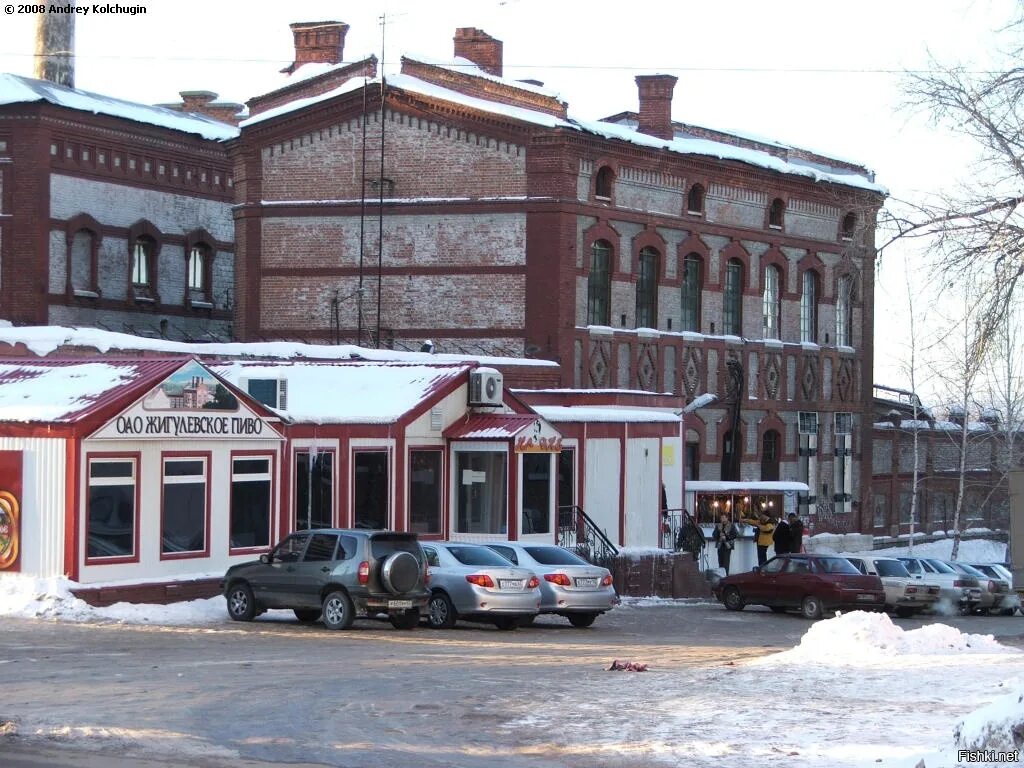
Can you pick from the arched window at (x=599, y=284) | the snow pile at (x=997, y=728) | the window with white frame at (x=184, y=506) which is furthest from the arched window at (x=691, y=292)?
the snow pile at (x=997, y=728)

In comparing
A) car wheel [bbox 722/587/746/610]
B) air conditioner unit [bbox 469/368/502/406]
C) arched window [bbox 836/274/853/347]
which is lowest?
car wheel [bbox 722/587/746/610]

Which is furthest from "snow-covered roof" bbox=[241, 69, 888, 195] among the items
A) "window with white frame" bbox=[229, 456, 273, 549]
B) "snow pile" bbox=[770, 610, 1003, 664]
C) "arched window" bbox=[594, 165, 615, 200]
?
"snow pile" bbox=[770, 610, 1003, 664]

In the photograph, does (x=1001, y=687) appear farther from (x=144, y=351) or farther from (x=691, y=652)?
(x=144, y=351)

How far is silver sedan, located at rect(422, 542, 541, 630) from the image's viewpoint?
27.3m

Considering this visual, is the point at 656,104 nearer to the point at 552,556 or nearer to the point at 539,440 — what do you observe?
the point at 539,440

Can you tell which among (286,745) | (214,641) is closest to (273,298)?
(214,641)

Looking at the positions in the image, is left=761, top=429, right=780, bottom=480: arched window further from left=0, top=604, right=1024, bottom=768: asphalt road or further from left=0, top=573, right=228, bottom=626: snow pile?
left=0, top=573, right=228, bottom=626: snow pile

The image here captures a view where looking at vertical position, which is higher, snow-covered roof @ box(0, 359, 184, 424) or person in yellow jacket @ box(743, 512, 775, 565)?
snow-covered roof @ box(0, 359, 184, 424)

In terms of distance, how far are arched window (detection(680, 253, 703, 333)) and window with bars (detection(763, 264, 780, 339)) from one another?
3.44 metres

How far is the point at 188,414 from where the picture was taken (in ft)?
96.3

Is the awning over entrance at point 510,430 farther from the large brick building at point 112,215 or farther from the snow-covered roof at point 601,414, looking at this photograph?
the large brick building at point 112,215

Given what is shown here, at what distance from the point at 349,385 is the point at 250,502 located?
535cm

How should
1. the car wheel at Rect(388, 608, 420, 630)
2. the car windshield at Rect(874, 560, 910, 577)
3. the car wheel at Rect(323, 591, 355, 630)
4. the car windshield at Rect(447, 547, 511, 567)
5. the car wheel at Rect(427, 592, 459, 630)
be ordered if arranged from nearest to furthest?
the car wheel at Rect(323, 591, 355, 630) < the car wheel at Rect(388, 608, 420, 630) < the car wheel at Rect(427, 592, 459, 630) < the car windshield at Rect(447, 547, 511, 567) < the car windshield at Rect(874, 560, 910, 577)

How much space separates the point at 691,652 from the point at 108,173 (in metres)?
29.7
